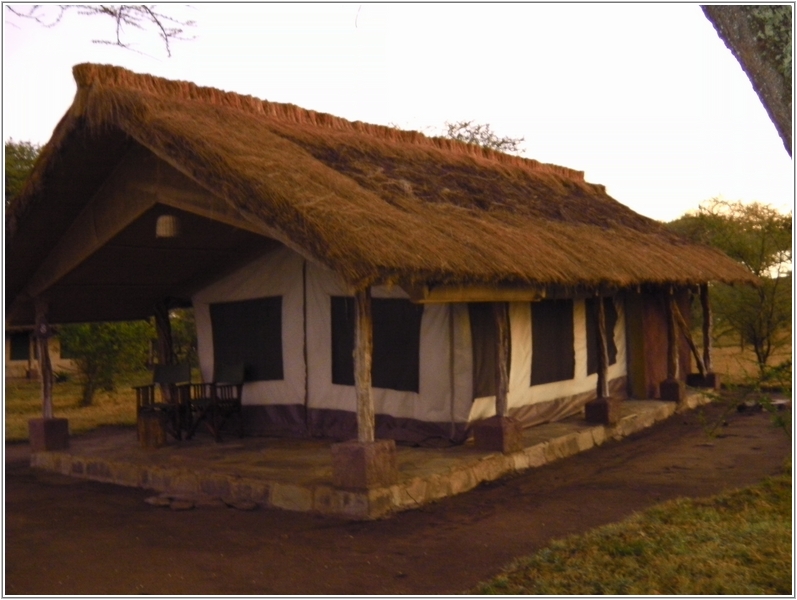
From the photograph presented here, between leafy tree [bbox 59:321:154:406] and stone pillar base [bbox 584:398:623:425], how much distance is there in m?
9.21

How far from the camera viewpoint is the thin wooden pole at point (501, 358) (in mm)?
8734

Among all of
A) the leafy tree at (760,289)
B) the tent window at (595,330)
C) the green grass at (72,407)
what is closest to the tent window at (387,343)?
the tent window at (595,330)

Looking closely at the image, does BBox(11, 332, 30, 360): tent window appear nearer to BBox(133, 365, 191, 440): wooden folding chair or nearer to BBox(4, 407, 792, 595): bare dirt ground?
BBox(133, 365, 191, 440): wooden folding chair

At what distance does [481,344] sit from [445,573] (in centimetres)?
409

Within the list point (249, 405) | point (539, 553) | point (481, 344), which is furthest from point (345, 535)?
point (249, 405)

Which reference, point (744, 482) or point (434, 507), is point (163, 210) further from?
point (744, 482)

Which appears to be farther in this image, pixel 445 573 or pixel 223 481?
pixel 223 481

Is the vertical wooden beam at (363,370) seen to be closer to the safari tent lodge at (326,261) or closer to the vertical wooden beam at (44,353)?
the safari tent lodge at (326,261)

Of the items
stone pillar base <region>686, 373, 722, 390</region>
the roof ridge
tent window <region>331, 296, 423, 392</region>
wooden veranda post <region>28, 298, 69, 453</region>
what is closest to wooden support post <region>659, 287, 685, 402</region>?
stone pillar base <region>686, 373, 722, 390</region>

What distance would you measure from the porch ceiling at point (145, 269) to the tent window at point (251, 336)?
504mm

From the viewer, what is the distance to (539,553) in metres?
5.65

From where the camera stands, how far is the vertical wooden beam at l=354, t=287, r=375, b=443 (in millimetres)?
7070

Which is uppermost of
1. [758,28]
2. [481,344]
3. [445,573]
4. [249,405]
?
[758,28]

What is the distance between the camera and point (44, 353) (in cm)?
1032
